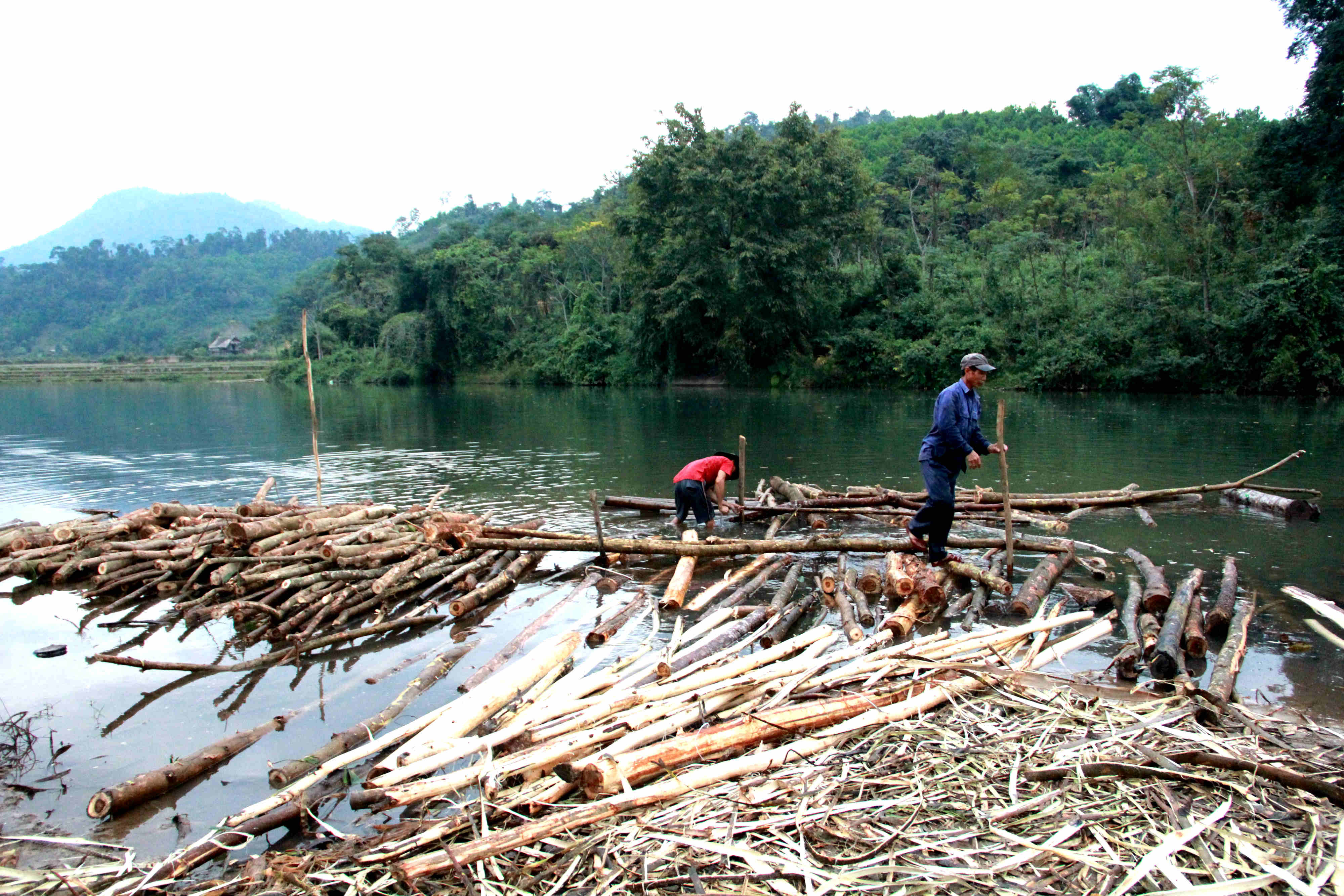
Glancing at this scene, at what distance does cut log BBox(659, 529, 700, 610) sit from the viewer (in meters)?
8.40

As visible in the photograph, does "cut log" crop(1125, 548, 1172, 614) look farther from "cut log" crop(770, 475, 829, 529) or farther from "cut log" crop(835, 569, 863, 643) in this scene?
"cut log" crop(770, 475, 829, 529)

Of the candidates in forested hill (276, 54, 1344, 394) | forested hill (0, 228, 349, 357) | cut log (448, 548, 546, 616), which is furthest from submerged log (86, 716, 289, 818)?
forested hill (0, 228, 349, 357)

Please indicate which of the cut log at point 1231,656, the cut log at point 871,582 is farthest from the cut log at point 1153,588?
the cut log at point 871,582

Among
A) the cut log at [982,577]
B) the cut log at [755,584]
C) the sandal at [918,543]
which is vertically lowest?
the cut log at [755,584]

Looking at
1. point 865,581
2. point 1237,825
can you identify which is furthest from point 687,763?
point 865,581

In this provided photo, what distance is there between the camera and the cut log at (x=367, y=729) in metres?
4.83

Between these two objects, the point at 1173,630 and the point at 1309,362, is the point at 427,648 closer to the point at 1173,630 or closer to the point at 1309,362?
the point at 1173,630

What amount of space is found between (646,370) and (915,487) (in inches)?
1444

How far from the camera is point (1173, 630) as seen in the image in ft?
21.3

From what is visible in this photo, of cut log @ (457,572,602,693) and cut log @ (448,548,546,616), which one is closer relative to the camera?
cut log @ (457,572,602,693)

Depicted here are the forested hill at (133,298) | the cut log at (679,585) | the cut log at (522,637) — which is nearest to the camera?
the cut log at (522,637)

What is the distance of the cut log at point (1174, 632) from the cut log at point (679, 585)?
399 centimetres

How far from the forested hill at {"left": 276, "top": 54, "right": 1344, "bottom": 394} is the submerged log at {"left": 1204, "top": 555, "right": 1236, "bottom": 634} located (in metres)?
25.8

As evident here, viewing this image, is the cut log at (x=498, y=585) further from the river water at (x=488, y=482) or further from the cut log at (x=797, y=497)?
the cut log at (x=797, y=497)
